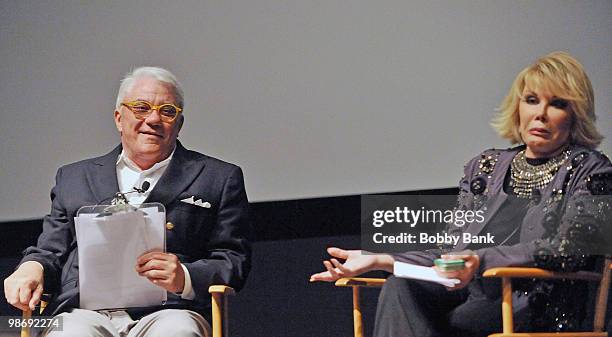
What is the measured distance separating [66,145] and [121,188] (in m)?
0.57

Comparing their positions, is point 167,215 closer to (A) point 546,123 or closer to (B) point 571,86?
(A) point 546,123

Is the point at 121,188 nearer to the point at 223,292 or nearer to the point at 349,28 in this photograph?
the point at 223,292

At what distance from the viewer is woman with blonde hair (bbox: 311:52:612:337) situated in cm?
339

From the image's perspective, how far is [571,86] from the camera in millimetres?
3607

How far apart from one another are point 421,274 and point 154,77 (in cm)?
120

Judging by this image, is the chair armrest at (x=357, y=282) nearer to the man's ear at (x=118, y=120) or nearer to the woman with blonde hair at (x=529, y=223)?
the woman with blonde hair at (x=529, y=223)

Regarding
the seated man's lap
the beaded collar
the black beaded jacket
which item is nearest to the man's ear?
the seated man's lap

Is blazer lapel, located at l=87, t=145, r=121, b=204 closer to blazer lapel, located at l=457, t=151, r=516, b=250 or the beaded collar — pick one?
blazer lapel, located at l=457, t=151, r=516, b=250

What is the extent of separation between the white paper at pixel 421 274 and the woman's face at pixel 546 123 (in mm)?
576

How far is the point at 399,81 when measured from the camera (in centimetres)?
→ 410

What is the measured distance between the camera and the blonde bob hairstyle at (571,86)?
3604mm

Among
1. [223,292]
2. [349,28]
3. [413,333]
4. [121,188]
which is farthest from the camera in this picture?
[349,28]

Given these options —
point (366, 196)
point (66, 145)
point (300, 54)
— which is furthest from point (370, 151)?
point (66, 145)

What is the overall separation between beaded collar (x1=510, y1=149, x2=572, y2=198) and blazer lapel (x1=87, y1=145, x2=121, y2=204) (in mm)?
1347
